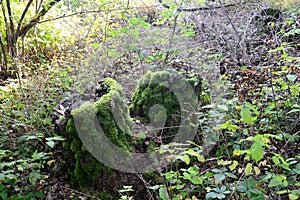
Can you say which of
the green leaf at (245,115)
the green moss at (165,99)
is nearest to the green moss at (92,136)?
the green moss at (165,99)

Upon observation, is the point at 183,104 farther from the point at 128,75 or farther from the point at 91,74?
the point at 91,74

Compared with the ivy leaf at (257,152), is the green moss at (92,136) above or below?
below

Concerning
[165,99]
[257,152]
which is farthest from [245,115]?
[165,99]

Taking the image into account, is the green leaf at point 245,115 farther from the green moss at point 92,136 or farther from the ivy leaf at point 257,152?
the green moss at point 92,136

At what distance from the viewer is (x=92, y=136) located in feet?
8.64

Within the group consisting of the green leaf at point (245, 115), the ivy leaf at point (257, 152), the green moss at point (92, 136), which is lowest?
the green moss at point (92, 136)

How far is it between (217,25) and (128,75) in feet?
6.18

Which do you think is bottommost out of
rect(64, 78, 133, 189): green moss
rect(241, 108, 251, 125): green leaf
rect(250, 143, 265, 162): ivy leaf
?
rect(64, 78, 133, 189): green moss

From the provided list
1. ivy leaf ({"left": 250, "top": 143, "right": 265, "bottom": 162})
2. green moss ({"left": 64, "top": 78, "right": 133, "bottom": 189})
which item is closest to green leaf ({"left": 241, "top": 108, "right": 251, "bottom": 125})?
ivy leaf ({"left": 250, "top": 143, "right": 265, "bottom": 162})

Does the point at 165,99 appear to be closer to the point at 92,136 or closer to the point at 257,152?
the point at 92,136

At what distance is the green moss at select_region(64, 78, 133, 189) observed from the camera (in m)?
2.61

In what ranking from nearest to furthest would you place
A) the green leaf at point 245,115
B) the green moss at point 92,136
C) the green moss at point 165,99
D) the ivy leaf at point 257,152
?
the ivy leaf at point 257,152
the green leaf at point 245,115
the green moss at point 92,136
the green moss at point 165,99

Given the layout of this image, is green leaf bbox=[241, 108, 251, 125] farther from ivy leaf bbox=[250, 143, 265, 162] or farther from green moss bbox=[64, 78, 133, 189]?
green moss bbox=[64, 78, 133, 189]

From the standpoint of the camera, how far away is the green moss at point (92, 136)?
2.61 meters
